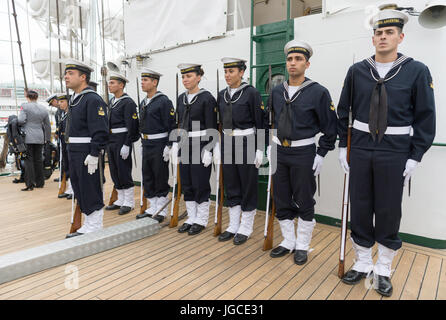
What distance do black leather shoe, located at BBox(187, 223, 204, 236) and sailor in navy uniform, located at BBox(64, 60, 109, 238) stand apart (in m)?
1.08

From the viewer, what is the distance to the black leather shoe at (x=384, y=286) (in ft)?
7.59

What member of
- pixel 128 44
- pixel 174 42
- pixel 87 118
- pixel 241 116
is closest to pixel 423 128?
pixel 241 116

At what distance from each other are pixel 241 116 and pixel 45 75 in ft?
40.2

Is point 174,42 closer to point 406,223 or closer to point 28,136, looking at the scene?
point 28,136

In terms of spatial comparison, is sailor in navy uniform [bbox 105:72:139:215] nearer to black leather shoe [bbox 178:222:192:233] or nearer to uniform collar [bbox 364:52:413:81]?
black leather shoe [bbox 178:222:192:233]

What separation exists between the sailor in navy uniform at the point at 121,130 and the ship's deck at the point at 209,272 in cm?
112

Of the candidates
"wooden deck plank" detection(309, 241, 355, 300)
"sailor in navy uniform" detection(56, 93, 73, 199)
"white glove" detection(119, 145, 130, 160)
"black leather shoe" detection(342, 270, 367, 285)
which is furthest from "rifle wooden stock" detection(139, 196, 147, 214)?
"black leather shoe" detection(342, 270, 367, 285)

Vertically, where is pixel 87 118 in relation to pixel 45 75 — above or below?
below

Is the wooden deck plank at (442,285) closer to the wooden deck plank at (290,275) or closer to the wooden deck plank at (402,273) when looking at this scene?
the wooden deck plank at (402,273)

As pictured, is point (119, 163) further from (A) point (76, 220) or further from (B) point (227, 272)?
(B) point (227, 272)

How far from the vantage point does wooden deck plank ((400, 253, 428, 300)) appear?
2.33m

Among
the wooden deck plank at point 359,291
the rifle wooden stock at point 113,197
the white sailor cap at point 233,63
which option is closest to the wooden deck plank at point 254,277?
the wooden deck plank at point 359,291

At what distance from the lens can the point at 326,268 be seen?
109 inches

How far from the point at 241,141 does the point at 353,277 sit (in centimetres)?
161
